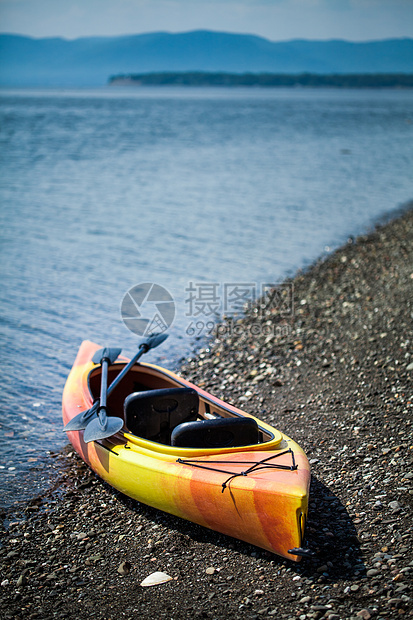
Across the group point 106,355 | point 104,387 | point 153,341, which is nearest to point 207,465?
point 104,387

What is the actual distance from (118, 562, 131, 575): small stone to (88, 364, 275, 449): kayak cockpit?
1.26 metres

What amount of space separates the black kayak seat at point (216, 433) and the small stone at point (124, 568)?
1270mm

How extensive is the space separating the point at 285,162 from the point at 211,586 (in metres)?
34.4

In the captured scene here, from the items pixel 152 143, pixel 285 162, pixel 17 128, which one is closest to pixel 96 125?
pixel 17 128

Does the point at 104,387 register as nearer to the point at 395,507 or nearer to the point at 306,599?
the point at 306,599

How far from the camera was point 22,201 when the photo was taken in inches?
976

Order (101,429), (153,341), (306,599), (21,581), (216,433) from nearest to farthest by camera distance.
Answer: (306,599) < (21,581) < (216,433) < (101,429) < (153,341)

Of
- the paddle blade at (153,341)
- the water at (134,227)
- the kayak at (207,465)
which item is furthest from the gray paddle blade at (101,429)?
the paddle blade at (153,341)

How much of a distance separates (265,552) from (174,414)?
6.59ft

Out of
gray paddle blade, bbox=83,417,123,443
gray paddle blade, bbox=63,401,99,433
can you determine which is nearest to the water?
gray paddle blade, bbox=63,401,99,433

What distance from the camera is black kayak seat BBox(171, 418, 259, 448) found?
19.3 ft

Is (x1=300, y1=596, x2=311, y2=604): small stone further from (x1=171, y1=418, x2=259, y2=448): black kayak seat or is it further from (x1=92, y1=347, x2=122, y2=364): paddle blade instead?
(x1=92, y1=347, x2=122, y2=364): paddle blade

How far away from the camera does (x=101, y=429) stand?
6.38 meters

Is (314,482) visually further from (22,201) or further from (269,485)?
(22,201)
